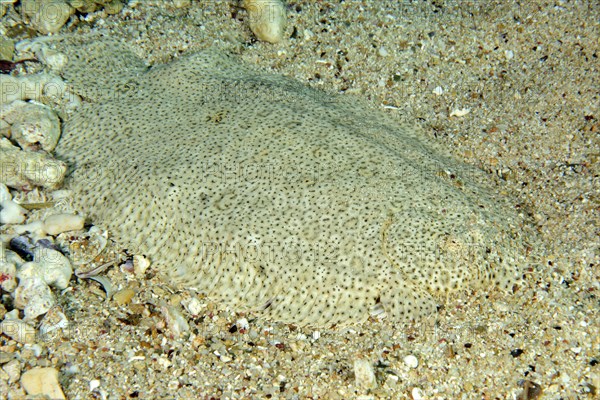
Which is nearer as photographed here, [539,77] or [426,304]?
[426,304]

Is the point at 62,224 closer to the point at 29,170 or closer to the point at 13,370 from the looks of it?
the point at 29,170

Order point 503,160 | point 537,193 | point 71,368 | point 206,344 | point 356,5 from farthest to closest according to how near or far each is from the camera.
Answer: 1. point 356,5
2. point 503,160
3. point 537,193
4. point 206,344
5. point 71,368

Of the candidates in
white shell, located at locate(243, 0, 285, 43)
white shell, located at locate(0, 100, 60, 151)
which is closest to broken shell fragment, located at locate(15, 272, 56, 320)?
white shell, located at locate(0, 100, 60, 151)

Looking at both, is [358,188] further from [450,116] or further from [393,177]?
[450,116]

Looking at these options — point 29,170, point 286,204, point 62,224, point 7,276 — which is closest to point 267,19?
point 286,204

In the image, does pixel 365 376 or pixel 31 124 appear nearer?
pixel 365 376

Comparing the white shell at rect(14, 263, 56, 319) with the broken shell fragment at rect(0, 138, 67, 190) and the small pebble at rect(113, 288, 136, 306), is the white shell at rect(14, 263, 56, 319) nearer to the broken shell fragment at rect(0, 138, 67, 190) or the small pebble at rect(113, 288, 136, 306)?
the small pebble at rect(113, 288, 136, 306)

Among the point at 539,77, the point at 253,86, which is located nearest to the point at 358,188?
the point at 253,86
